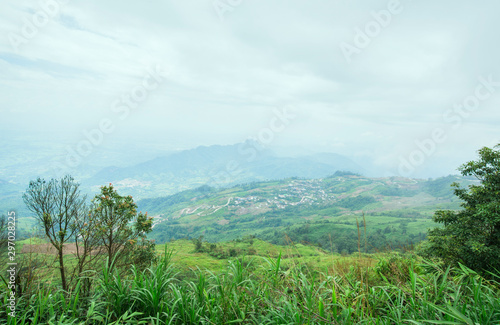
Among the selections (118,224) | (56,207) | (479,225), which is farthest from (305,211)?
(56,207)

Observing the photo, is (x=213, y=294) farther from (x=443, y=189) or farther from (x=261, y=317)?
(x=443, y=189)

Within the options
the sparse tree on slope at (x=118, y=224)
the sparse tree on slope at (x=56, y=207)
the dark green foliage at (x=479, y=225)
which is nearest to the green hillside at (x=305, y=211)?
the dark green foliage at (x=479, y=225)

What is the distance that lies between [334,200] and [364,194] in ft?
82.6

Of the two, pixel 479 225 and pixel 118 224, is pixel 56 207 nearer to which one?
pixel 118 224

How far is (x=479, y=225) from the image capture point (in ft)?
23.9

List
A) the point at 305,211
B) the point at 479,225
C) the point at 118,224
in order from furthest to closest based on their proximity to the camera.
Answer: the point at 305,211, the point at 118,224, the point at 479,225

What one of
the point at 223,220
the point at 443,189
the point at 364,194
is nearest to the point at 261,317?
the point at 223,220

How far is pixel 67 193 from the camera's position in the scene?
309 inches

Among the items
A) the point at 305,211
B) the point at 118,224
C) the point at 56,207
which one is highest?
the point at 56,207

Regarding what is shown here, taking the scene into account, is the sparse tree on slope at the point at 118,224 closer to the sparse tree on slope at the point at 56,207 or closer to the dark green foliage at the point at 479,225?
the sparse tree on slope at the point at 56,207

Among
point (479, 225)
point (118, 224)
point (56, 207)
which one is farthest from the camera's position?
point (118, 224)

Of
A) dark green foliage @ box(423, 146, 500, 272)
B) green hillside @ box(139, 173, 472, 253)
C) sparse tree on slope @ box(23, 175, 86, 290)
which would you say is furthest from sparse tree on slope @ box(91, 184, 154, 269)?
green hillside @ box(139, 173, 472, 253)

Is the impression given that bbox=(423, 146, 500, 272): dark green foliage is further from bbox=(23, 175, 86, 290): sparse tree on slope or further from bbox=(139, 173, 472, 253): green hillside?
bbox=(139, 173, 472, 253): green hillside

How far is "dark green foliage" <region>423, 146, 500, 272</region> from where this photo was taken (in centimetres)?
661
